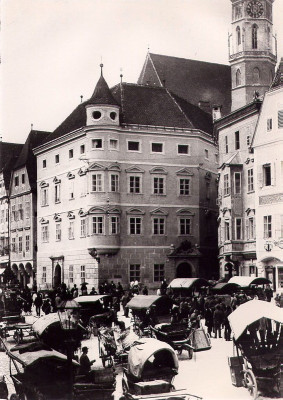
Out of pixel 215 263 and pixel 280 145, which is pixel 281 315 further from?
pixel 215 263

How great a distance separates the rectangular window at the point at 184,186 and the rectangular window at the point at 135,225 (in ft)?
14.4

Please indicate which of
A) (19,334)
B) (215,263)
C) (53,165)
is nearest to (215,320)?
(19,334)

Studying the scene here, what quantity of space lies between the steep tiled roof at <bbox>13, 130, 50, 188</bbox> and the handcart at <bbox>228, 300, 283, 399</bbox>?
4809 cm

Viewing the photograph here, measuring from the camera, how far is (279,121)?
1485 inches

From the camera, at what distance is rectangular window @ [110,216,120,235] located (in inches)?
1982

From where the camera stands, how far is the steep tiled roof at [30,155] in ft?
208

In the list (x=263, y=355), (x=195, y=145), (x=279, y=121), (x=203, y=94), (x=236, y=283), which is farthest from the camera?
(x=203, y=94)

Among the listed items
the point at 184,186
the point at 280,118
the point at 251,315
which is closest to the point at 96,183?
the point at 184,186

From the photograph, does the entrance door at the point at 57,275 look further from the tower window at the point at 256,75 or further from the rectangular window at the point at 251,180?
the tower window at the point at 256,75

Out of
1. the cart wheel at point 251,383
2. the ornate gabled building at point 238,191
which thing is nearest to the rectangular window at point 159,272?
the ornate gabled building at point 238,191

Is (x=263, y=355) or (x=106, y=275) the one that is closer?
(x=263, y=355)

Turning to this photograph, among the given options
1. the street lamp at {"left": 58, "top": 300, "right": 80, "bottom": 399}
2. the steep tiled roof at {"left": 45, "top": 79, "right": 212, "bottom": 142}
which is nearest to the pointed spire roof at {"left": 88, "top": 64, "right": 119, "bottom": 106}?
the steep tiled roof at {"left": 45, "top": 79, "right": 212, "bottom": 142}

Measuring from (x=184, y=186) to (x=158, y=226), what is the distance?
398 centimetres

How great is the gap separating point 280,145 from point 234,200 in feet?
25.2
